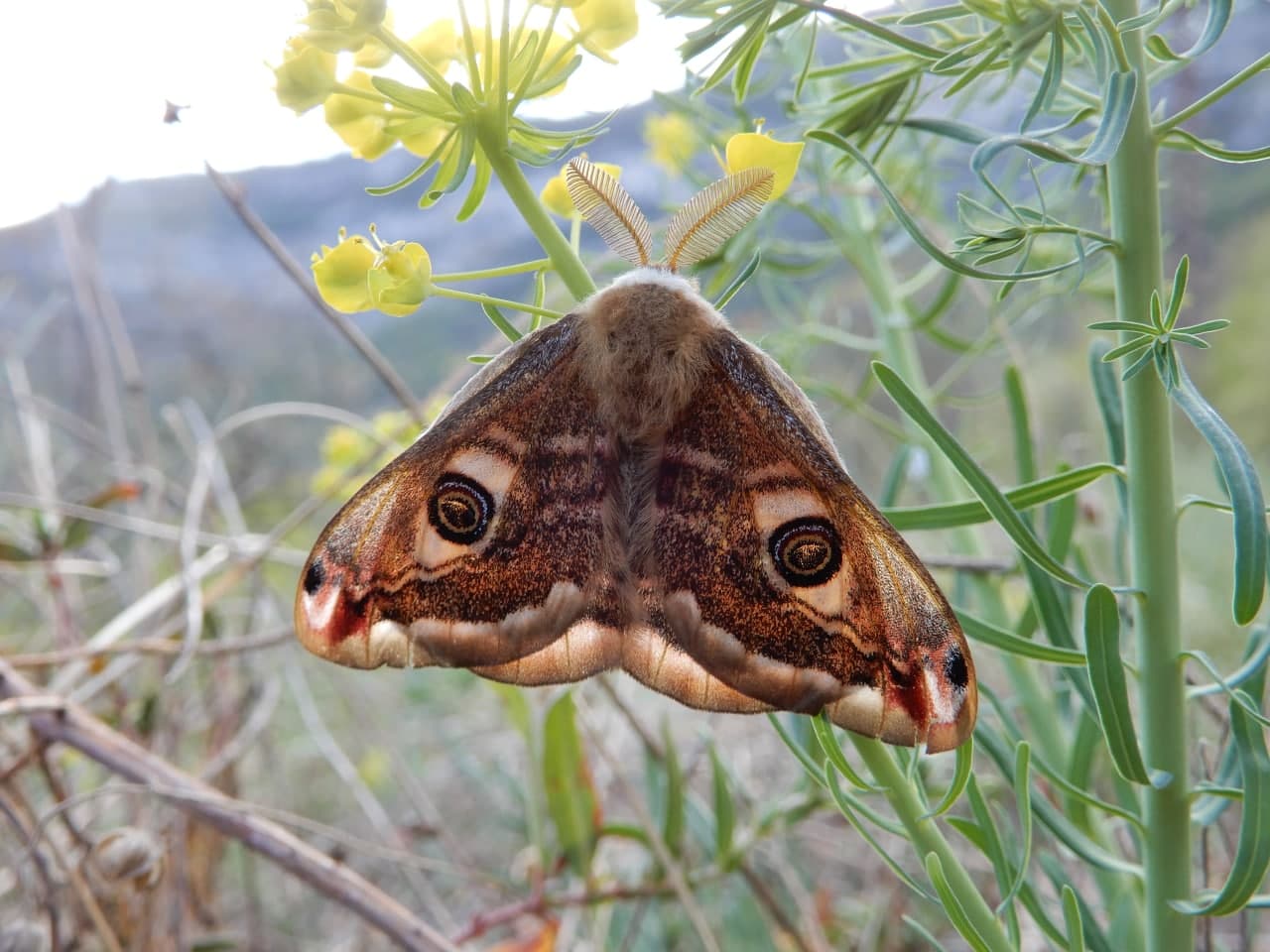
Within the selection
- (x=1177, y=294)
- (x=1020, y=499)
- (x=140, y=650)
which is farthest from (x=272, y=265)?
(x=1177, y=294)

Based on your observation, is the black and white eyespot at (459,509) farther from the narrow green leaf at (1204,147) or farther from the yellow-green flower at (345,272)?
the narrow green leaf at (1204,147)

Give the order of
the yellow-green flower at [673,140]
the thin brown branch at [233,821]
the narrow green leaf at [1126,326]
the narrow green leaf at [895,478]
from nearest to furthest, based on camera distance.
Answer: the narrow green leaf at [1126,326] → the thin brown branch at [233,821] → the narrow green leaf at [895,478] → the yellow-green flower at [673,140]

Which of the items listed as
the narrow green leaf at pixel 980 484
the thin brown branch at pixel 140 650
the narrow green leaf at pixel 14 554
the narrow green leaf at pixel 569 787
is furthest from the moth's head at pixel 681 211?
the narrow green leaf at pixel 14 554

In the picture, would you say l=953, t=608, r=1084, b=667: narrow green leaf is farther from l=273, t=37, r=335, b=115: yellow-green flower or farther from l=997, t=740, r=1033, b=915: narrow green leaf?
l=273, t=37, r=335, b=115: yellow-green flower

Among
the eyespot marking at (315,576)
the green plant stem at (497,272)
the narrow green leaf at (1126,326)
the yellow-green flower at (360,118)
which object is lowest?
the eyespot marking at (315,576)

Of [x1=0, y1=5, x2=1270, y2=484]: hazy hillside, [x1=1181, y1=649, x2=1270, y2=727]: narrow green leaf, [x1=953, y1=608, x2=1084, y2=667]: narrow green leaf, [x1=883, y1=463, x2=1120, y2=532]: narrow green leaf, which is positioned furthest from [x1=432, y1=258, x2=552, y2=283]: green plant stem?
[x1=0, y1=5, x2=1270, y2=484]: hazy hillside

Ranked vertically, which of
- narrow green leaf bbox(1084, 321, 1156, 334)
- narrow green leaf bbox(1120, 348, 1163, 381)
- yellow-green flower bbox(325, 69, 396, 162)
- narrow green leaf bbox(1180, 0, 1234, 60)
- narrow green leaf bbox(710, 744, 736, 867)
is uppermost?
yellow-green flower bbox(325, 69, 396, 162)
